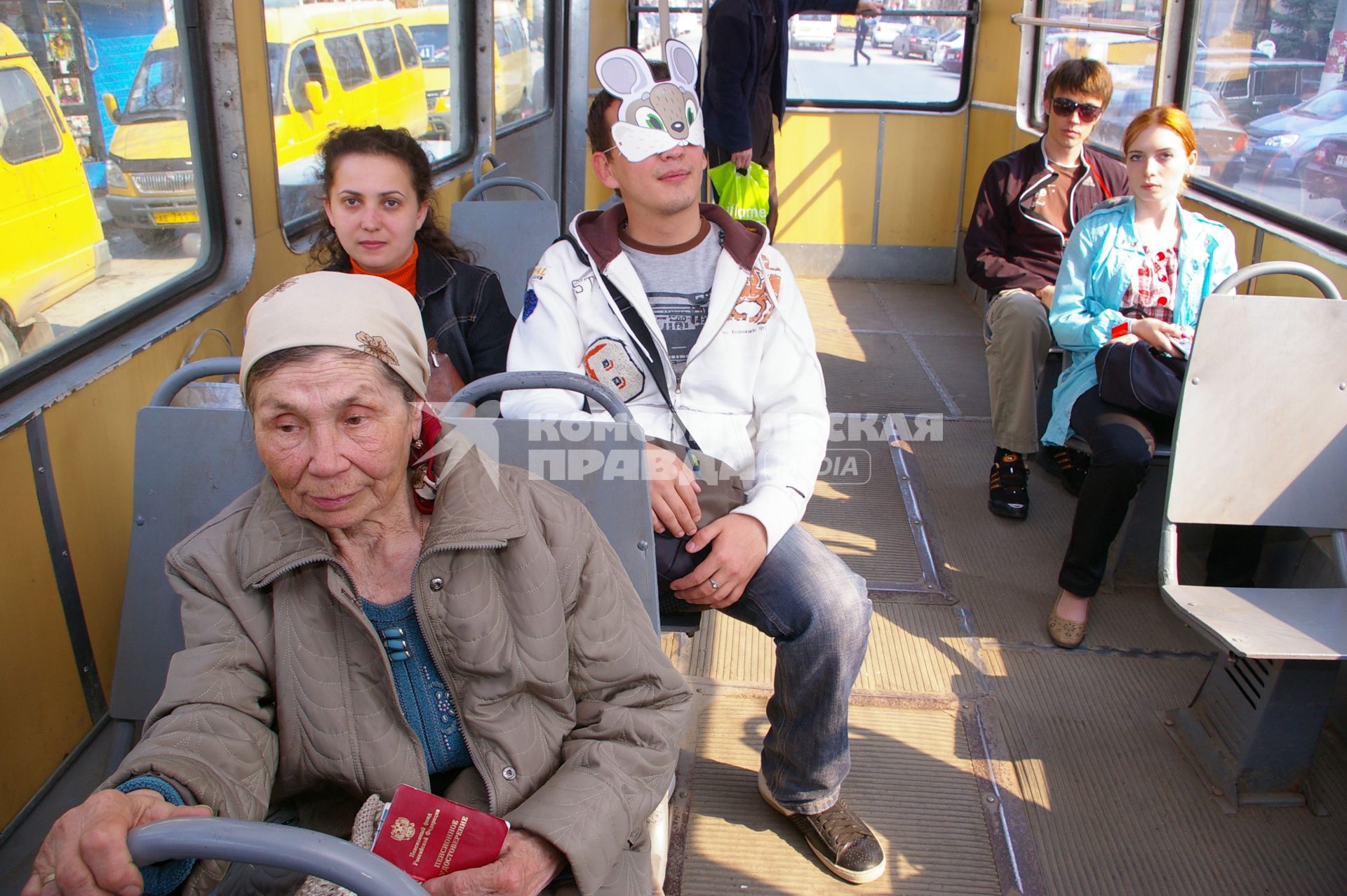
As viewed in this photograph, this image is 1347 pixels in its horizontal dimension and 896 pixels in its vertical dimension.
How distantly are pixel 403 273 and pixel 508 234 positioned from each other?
113 cm

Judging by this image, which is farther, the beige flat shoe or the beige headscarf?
the beige flat shoe

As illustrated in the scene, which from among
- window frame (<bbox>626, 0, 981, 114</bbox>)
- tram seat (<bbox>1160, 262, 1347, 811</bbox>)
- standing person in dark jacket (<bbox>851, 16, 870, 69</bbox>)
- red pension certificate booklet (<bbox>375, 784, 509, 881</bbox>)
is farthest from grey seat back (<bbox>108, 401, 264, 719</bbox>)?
standing person in dark jacket (<bbox>851, 16, 870, 69</bbox>)

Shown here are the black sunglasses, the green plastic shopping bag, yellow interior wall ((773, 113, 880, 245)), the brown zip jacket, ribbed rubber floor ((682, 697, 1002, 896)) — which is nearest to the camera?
ribbed rubber floor ((682, 697, 1002, 896))

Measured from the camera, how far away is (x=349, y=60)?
3631 millimetres

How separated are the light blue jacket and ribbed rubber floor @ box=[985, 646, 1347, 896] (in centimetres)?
90

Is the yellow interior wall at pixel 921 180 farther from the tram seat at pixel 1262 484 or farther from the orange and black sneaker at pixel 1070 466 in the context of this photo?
the tram seat at pixel 1262 484

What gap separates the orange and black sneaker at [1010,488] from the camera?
12.4 ft

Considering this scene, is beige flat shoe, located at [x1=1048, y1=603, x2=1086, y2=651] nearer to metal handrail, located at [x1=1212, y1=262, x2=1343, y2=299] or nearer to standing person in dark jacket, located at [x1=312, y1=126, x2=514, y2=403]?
metal handrail, located at [x1=1212, y1=262, x2=1343, y2=299]

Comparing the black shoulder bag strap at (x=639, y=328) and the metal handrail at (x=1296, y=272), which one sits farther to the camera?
the metal handrail at (x=1296, y=272)

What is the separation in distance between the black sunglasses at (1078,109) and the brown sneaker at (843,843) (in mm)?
3028

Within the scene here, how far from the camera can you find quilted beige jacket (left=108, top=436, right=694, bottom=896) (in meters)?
1.33

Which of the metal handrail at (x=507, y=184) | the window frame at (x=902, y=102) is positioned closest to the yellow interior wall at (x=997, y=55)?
the window frame at (x=902, y=102)

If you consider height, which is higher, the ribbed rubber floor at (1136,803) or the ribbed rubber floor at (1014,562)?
the ribbed rubber floor at (1014,562)

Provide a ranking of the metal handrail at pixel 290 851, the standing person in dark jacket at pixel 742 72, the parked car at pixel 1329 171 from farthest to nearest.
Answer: the standing person in dark jacket at pixel 742 72 < the parked car at pixel 1329 171 < the metal handrail at pixel 290 851
